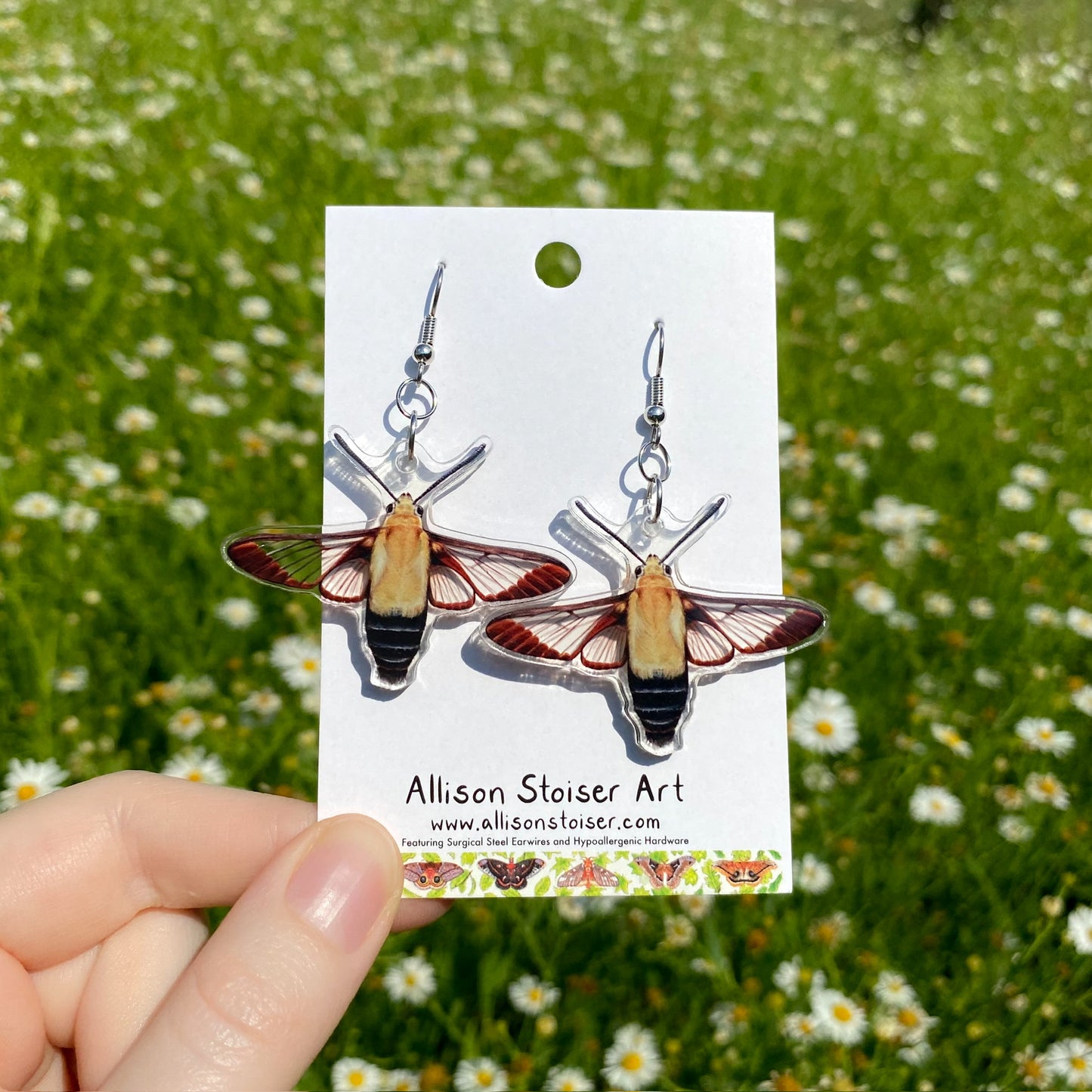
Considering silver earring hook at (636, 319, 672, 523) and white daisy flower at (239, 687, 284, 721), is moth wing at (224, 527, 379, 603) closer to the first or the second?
silver earring hook at (636, 319, 672, 523)

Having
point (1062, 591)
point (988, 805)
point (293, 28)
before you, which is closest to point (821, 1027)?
point (988, 805)

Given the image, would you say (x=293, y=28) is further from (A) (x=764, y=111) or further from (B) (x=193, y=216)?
(A) (x=764, y=111)

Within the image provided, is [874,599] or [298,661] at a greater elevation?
[874,599]

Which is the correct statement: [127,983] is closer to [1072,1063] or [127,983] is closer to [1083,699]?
[1072,1063]

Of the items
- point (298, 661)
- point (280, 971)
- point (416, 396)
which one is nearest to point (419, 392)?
point (416, 396)

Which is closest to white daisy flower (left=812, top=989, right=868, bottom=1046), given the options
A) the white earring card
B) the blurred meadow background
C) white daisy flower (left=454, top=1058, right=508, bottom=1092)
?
the blurred meadow background

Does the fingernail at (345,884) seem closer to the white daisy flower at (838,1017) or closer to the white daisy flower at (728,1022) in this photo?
the white daisy flower at (728,1022)

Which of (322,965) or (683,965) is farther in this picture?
(683,965)
